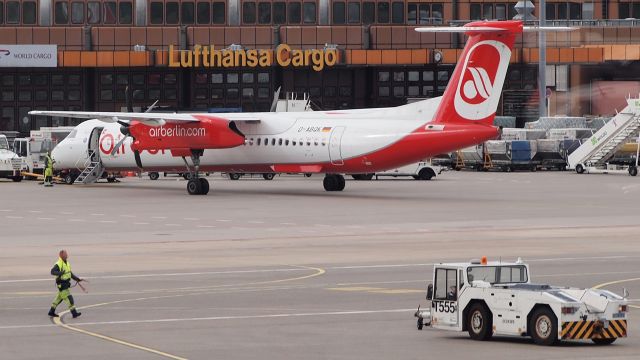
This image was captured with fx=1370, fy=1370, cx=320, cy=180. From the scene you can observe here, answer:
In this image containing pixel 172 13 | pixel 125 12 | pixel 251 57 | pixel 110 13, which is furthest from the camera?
pixel 172 13

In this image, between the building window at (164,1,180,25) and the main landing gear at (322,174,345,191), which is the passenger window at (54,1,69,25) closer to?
the building window at (164,1,180,25)

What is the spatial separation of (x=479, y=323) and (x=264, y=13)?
91874 millimetres

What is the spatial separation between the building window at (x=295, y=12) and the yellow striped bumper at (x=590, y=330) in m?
92.9

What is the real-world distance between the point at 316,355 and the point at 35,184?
5846cm

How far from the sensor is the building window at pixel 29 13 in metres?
110

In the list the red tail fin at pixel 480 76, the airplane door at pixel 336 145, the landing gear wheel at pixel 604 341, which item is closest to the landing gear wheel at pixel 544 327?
the landing gear wheel at pixel 604 341

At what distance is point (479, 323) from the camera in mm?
21656

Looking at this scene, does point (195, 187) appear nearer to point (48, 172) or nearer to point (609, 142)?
point (48, 172)

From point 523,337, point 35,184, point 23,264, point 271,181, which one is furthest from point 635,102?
point 523,337

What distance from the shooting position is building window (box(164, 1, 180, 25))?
111500mm

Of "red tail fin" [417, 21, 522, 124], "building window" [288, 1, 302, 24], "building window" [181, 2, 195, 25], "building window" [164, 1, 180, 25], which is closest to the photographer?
"red tail fin" [417, 21, 522, 124]

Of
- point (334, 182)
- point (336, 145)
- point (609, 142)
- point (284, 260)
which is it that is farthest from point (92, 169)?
point (284, 260)

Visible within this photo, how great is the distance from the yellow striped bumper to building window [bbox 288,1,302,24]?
305 feet

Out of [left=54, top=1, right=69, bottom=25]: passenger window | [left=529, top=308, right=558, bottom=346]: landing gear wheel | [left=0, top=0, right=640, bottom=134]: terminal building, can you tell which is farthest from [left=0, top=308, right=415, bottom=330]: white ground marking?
[left=54, top=1, right=69, bottom=25]: passenger window
